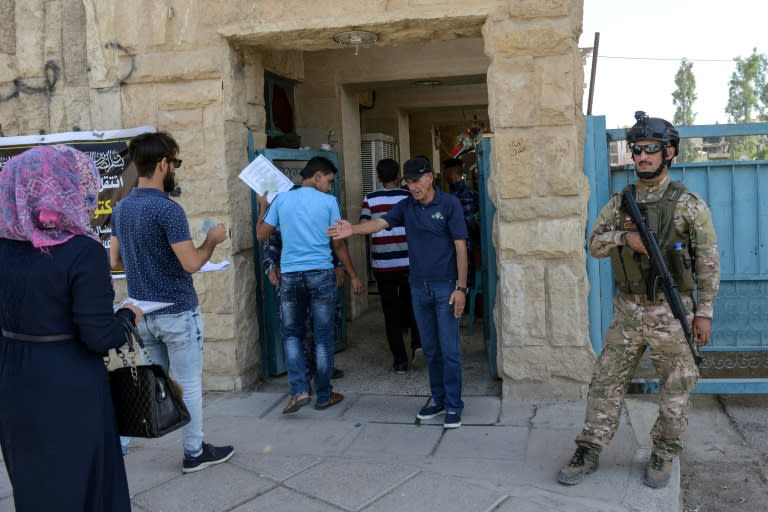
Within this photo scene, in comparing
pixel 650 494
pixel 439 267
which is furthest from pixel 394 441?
pixel 650 494

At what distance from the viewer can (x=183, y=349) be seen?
3734 millimetres

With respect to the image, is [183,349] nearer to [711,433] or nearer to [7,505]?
[7,505]

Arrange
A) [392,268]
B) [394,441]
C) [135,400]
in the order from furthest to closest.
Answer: [392,268]
[394,441]
[135,400]

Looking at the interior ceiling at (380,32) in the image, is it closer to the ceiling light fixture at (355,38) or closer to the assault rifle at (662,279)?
the ceiling light fixture at (355,38)

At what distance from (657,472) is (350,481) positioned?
1.55m

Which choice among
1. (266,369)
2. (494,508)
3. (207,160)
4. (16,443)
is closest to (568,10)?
(207,160)

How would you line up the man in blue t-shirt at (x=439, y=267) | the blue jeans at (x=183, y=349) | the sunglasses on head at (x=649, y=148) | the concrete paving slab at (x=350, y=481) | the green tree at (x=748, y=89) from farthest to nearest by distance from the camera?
the green tree at (x=748, y=89), the man in blue t-shirt at (x=439, y=267), the blue jeans at (x=183, y=349), the concrete paving slab at (x=350, y=481), the sunglasses on head at (x=649, y=148)

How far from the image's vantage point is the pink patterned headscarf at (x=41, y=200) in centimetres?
234

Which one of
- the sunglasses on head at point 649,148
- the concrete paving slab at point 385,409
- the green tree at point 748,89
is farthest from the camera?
the green tree at point 748,89

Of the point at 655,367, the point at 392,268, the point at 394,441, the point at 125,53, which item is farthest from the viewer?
the point at 392,268

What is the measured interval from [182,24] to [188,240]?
230 cm

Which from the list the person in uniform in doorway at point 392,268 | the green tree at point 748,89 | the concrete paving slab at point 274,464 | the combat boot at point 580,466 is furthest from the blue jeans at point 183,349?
the green tree at point 748,89

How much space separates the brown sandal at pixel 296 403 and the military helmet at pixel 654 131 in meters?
2.69

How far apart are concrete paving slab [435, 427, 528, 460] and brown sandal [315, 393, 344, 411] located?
0.98m
